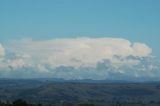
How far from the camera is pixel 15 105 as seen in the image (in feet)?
607

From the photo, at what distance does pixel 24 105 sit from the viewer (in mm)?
189250

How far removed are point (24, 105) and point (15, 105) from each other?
518 centimetres
